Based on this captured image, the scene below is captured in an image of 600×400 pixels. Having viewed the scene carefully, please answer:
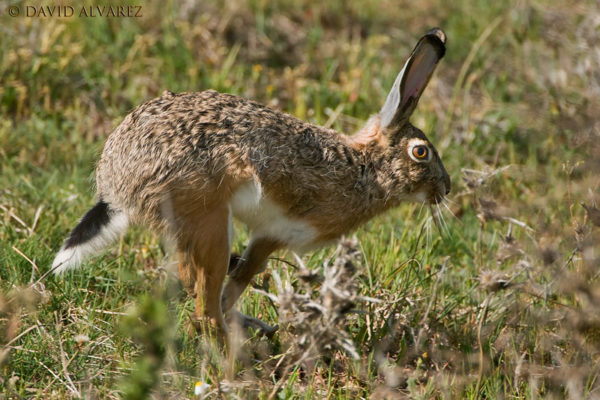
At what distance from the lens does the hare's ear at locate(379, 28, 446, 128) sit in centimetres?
477

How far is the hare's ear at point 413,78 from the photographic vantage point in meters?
4.77

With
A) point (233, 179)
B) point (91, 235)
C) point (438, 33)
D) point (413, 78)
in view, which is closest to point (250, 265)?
point (233, 179)

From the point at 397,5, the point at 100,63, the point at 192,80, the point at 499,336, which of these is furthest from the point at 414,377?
the point at 397,5

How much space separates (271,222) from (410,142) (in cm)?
108

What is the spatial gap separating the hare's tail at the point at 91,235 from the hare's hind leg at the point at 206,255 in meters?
0.39

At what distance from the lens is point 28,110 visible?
6.82 m

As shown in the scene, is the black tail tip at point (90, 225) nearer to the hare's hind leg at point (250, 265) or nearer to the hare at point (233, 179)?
the hare at point (233, 179)

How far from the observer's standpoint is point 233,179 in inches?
173

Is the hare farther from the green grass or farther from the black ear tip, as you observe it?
the green grass

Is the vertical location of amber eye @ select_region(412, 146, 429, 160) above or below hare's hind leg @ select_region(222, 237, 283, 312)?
above

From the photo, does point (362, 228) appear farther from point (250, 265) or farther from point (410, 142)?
point (250, 265)

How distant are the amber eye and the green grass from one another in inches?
12.6

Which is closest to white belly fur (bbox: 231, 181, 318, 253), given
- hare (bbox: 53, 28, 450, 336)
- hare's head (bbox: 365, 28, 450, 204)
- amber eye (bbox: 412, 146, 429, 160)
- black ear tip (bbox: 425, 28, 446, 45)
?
hare (bbox: 53, 28, 450, 336)

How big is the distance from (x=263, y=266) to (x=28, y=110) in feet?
9.70
